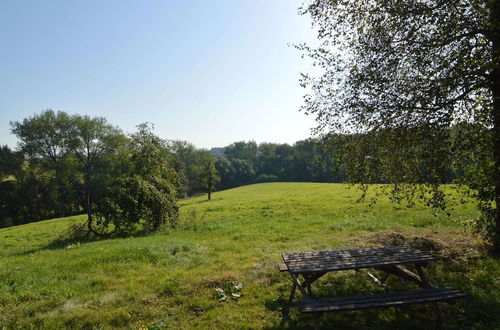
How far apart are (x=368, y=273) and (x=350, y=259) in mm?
1963

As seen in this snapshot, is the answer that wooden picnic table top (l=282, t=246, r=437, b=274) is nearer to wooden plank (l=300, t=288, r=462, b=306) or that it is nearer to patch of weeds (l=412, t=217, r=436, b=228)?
wooden plank (l=300, t=288, r=462, b=306)

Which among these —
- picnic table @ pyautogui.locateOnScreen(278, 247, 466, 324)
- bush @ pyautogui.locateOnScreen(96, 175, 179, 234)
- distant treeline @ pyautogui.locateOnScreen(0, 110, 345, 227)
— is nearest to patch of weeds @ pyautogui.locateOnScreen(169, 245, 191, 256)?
picnic table @ pyautogui.locateOnScreen(278, 247, 466, 324)

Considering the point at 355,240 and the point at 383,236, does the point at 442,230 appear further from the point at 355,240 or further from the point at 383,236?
the point at 355,240

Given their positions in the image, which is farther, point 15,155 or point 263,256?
point 15,155

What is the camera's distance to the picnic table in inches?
199

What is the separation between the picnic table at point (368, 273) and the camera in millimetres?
5043

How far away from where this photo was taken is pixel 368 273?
7.98 m

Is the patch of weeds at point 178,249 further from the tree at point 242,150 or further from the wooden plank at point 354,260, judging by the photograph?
the tree at point 242,150

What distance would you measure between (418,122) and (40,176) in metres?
61.1

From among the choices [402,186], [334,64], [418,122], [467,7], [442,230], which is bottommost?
[442,230]

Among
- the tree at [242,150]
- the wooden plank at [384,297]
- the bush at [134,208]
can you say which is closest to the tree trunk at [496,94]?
the wooden plank at [384,297]

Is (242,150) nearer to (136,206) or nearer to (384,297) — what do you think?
(136,206)

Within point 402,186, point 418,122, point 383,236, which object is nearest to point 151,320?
point 402,186

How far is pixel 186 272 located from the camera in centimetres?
912
